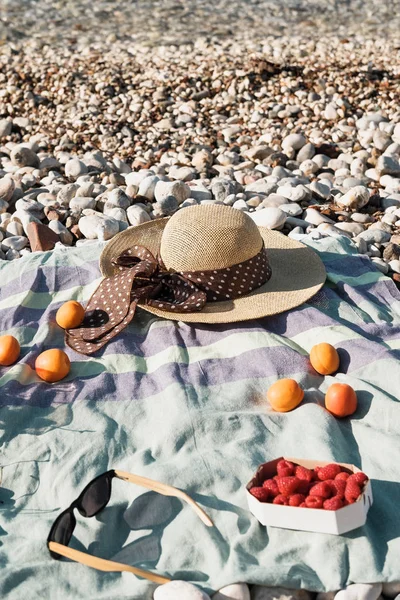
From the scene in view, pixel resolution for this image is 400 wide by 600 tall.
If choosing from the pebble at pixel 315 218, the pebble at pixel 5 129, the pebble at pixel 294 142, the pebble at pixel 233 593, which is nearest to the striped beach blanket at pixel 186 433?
the pebble at pixel 233 593

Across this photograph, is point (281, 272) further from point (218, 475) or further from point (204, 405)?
point (218, 475)

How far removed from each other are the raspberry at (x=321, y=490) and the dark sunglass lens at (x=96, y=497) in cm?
75

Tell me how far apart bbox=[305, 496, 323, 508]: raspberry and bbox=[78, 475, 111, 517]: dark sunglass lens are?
0.74m

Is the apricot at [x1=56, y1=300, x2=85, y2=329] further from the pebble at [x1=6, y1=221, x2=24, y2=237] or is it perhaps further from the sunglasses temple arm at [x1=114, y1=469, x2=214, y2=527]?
the pebble at [x1=6, y1=221, x2=24, y2=237]

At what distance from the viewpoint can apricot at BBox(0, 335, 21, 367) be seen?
3928mm

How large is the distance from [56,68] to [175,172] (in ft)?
12.9

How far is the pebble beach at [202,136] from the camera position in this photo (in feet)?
18.1

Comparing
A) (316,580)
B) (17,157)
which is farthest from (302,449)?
(17,157)

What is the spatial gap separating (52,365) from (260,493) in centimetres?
131

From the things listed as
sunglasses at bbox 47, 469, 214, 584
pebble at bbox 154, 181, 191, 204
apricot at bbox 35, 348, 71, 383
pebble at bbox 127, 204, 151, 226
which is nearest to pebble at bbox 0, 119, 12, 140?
pebble at bbox 154, 181, 191, 204

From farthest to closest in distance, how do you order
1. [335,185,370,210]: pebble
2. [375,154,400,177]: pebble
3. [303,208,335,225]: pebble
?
[375,154,400,177]: pebble
[335,185,370,210]: pebble
[303,208,335,225]: pebble

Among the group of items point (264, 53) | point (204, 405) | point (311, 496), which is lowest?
point (264, 53)

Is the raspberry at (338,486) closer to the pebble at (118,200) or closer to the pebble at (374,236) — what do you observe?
the pebble at (374,236)

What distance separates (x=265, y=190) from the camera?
6.17 m
